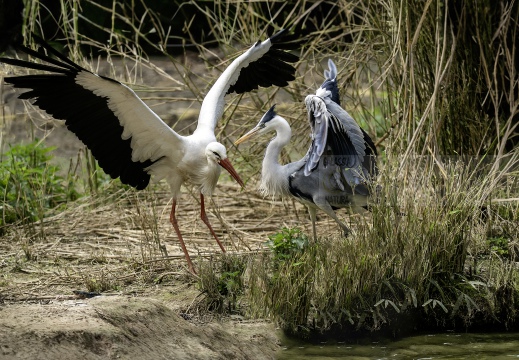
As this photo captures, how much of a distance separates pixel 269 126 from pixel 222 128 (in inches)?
26.4

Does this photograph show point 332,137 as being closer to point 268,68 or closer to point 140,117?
point 268,68

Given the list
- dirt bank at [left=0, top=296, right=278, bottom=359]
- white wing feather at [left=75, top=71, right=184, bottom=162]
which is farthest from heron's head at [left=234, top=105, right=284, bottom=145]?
dirt bank at [left=0, top=296, right=278, bottom=359]

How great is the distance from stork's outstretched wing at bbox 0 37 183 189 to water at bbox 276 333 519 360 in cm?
185

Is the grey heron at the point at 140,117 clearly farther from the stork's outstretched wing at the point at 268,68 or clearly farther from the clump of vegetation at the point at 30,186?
the clump of vegetation at the point at 30,186

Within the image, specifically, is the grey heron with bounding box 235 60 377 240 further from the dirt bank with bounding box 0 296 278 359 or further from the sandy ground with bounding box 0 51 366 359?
the dirt bank with bounding box 0 296 278 359

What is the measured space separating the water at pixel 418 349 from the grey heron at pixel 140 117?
3.83 feet

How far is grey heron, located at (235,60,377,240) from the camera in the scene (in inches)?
226

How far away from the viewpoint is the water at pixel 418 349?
4504 mm

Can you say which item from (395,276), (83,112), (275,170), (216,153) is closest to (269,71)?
(275,170)

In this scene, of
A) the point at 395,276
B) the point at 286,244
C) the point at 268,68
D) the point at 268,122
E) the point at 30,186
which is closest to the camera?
the point at 395,276

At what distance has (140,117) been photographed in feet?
18.4

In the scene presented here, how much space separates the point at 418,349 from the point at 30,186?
145 inches

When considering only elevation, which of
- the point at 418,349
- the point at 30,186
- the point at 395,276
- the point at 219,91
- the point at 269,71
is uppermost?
the point at 269,71

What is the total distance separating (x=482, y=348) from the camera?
4645 millimetres
